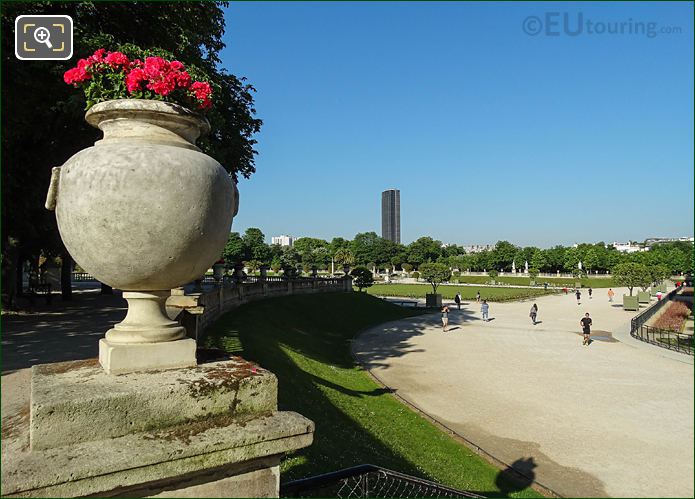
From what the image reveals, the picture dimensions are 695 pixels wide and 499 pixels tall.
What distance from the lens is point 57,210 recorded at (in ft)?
8.70

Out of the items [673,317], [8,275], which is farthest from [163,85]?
[673,317]

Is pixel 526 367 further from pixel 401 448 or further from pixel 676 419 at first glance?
pixel 401 448

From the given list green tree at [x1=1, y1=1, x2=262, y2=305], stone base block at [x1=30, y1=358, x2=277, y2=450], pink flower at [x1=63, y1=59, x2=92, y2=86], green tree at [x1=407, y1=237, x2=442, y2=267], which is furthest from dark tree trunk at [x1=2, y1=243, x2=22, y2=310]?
green tree at [x1=407, y1=237, x2=442, y2=267]

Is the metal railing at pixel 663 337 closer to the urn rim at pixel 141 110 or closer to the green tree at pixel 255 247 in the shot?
the urn rim at pixel 141 110

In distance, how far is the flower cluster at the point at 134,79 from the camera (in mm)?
2828

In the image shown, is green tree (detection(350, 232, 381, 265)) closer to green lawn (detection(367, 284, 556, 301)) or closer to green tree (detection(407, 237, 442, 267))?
green tree (detection(407, 237, 442, 267))

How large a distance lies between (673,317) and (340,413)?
1305 inches

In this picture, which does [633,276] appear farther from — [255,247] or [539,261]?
[255,247]

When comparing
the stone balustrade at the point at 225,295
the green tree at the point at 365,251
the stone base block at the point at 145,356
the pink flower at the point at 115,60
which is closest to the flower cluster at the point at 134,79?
the pink flower at the point at 115,60

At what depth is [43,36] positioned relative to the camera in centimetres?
490

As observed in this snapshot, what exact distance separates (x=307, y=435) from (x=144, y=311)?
4.28ft

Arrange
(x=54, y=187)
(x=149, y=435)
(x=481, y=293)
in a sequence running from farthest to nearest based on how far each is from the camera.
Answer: (x=481, y=293) < (x=54, y=187) < (x=149, y=435)

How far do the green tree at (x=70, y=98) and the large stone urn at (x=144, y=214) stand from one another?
6.72m

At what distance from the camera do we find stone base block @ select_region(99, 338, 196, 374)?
2641 mm
